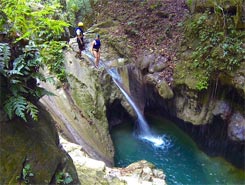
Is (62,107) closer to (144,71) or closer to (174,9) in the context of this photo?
(144,71)

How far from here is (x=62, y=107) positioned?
938 cm

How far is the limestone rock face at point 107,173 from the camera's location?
5.93m

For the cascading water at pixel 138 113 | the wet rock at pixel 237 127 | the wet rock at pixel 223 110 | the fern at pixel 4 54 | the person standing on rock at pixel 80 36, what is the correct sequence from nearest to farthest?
the fern at pixel 4 54, the wet rock at pixel 237 127, the wet rock at pixel 223 110, the person standing on rock at pixel 80 36, the cascading water at pixel 138 113

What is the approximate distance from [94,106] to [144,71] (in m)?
3.03

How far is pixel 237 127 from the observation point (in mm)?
9445

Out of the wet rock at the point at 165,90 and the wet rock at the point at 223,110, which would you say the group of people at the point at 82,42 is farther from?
the wet rock at the point at 223,110

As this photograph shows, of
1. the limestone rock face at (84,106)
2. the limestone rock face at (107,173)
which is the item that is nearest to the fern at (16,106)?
the limestone rock face at (107,173)

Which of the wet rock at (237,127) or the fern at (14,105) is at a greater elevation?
the fern at (14,105)

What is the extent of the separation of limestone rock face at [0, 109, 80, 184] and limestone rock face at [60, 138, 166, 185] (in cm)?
161

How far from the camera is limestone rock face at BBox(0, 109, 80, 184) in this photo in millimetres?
3539

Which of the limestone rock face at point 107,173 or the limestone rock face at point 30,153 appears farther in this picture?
the limestone rock face at point 107,173

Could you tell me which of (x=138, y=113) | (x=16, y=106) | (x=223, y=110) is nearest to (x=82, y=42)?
(x=138, y=113)

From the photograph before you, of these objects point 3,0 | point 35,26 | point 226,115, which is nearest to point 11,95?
point 35,26

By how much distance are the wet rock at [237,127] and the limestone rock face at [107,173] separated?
10.5 ft
